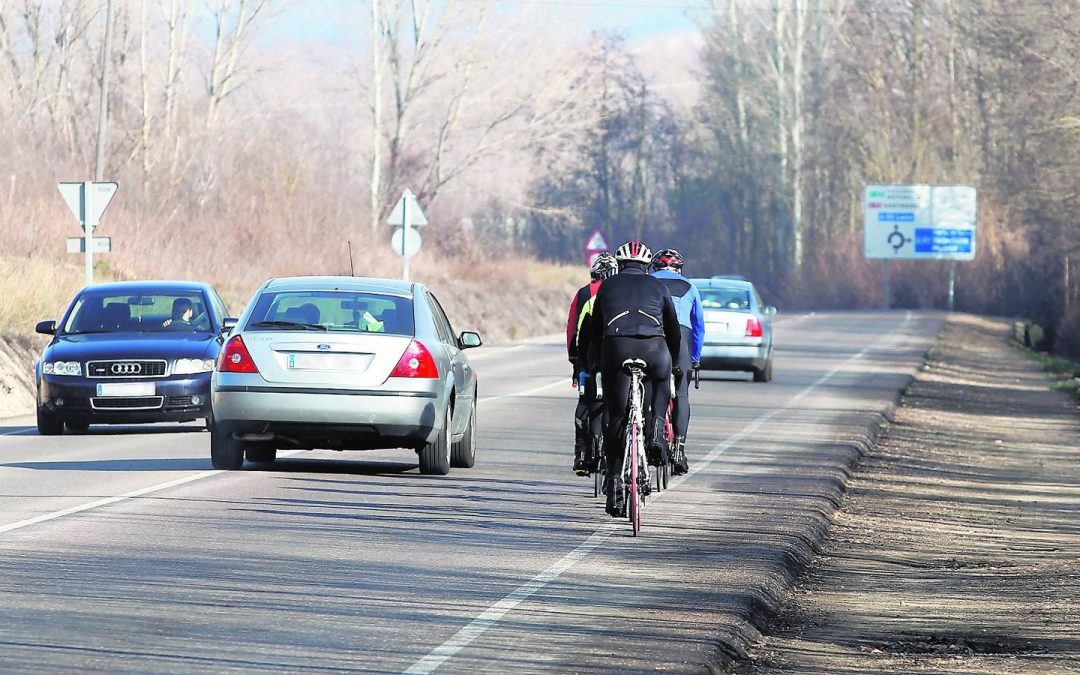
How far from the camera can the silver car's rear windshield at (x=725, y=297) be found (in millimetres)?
32281

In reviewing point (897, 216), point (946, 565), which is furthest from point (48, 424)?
point (897, 216)

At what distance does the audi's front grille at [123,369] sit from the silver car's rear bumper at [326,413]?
4.81m

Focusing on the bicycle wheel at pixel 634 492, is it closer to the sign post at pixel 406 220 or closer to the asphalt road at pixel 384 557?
the asphalt road at pixel 384 557

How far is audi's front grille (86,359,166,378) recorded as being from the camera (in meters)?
20.1

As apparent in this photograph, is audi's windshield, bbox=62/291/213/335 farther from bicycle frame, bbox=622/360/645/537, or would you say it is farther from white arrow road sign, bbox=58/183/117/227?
bicycle frame, bbox=622/360/645/537

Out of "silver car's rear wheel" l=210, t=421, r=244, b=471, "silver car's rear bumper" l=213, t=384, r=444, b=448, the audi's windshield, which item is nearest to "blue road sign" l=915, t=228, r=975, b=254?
the audi's windshield

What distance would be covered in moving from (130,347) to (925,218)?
228 feet

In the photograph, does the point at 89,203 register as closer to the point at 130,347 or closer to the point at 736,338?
the point at 736,338

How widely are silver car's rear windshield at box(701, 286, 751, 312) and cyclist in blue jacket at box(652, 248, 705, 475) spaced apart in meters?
16.2

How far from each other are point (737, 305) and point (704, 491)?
54.7 ft

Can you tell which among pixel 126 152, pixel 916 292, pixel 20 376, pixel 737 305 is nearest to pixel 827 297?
pixel 916 292

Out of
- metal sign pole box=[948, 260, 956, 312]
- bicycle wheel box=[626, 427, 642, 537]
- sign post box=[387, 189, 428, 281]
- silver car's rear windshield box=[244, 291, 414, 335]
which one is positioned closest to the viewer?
bicycle wheel box=[626, 427, 642, 537]

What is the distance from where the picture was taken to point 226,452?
52.9 feet

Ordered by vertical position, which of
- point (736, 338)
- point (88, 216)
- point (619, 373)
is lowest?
point (736, 338)
